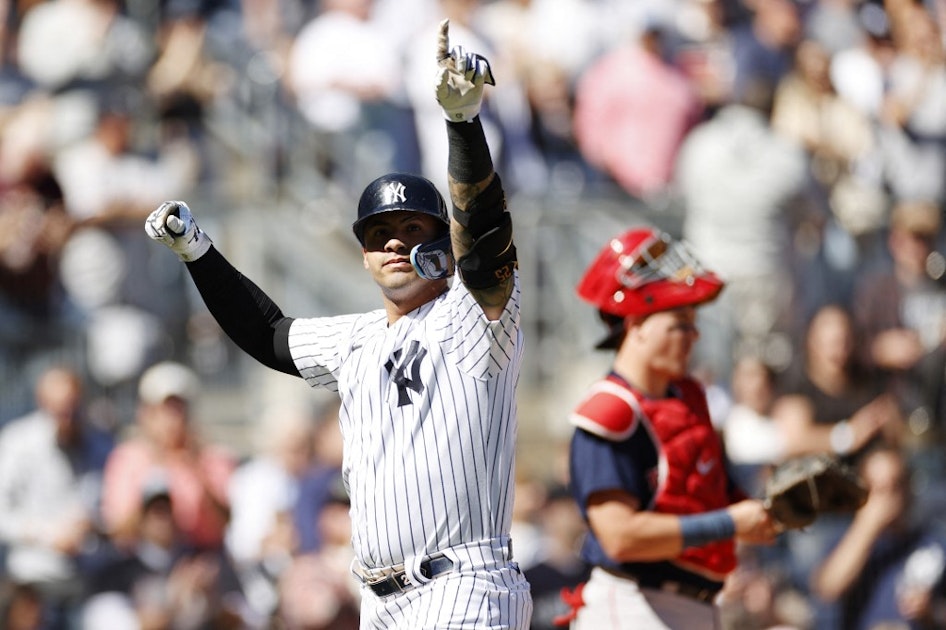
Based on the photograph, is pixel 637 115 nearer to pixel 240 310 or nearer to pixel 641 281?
pixel 641 281

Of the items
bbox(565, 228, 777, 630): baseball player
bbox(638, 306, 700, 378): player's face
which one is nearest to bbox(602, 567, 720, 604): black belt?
bbox(565, 228, 777, 630): baseball player

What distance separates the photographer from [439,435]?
4035 mm

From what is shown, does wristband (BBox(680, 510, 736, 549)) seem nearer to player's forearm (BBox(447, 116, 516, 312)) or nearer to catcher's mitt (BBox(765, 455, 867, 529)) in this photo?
catcher's mitt (BBox(765, 455, 867, 529))

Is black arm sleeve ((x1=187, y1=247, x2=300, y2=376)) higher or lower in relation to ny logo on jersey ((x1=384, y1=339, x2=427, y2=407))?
higher

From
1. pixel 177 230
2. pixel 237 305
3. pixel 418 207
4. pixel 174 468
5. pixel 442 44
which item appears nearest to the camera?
pixel 442 44

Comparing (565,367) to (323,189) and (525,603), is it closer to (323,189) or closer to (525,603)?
(323,189)

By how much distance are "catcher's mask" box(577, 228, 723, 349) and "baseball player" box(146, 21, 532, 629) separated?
44.2 inches

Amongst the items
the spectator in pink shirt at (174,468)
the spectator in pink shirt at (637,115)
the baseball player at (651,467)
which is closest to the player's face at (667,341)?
the baseball player at (651,467)

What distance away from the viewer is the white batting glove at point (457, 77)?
142 inches

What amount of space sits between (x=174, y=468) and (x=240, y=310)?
403cm

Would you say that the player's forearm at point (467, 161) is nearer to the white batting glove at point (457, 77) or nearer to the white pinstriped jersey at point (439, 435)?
the white batting glove at point (457, 77)

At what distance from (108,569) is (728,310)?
3.70 m

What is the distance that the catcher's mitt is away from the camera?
194 inches

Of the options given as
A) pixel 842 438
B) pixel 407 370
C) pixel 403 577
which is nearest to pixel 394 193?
pixel 407 370
